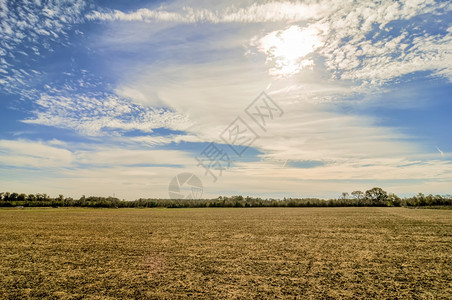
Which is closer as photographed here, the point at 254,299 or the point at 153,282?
the point at 254,299

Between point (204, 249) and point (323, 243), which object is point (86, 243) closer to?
point (204, 249)

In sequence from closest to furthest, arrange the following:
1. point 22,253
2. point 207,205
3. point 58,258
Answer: point 58,258 < point 22,253 < point 207,205

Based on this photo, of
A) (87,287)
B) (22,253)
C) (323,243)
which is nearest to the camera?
(87,287)

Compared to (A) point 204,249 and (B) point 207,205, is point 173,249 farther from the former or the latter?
(B) point 207,205

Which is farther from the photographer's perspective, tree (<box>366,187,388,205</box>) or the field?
tree (<box>366,187,388,205</box>)

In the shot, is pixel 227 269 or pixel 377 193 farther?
pixel 377 193

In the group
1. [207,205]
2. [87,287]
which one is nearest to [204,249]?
[87,287]

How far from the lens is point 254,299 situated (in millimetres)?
7434

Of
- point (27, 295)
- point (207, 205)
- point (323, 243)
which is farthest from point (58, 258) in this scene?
point (207, 205)

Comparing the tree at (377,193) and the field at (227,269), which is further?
the tree at (377,193)

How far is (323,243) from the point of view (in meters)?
16.2

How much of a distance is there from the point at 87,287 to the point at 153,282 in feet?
6.97

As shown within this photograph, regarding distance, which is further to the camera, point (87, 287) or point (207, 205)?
point (207, 205)

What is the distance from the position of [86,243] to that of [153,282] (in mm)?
10331
